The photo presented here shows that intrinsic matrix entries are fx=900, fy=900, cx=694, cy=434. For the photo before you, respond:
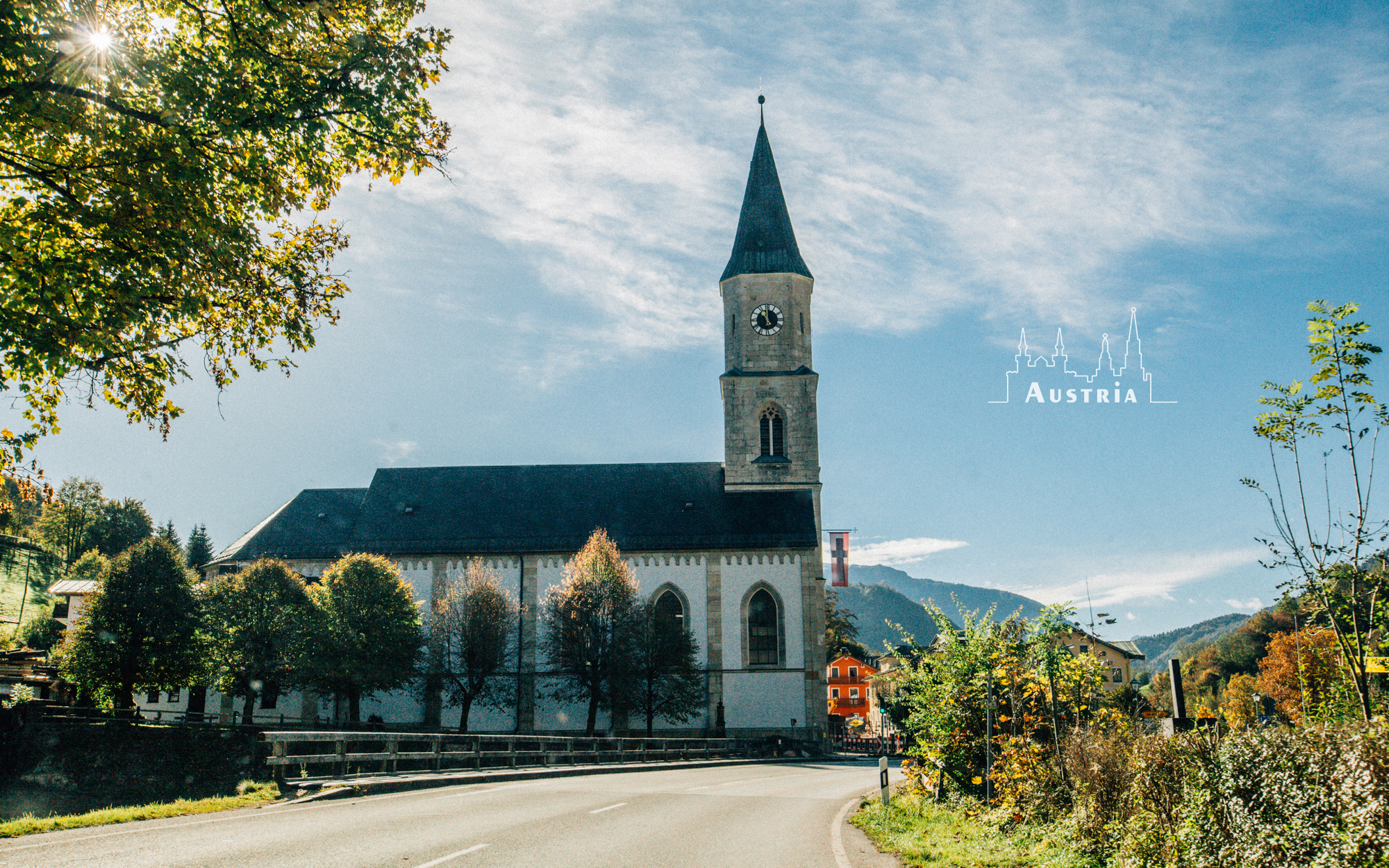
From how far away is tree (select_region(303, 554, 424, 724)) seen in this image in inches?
1439

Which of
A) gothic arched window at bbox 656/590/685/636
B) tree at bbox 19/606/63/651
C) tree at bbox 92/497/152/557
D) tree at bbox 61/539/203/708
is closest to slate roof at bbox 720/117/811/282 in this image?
gothic arched window at bbox 656/590/685/636

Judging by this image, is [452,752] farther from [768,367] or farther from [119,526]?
[119,526]

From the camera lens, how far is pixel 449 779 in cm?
1686

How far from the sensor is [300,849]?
27.5 ft

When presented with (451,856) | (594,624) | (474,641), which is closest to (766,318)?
(594,624)

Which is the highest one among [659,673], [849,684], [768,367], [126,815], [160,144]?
[768,367]

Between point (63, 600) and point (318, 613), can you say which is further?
point (63, 600)

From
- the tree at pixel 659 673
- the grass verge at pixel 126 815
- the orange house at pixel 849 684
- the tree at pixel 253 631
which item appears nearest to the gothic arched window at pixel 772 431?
the tree at pixel 659 673

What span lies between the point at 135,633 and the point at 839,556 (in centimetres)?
3140

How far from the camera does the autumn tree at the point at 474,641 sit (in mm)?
40562

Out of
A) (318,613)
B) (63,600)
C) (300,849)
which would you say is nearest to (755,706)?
(318,613)

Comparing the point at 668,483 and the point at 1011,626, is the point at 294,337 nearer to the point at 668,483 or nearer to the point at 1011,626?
the point at 1011,626

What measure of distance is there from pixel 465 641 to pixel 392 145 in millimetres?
34485

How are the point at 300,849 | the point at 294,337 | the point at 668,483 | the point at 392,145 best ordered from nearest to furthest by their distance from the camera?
the point at 300,849 → the point at 392,145 → the point at 294,337 → the point at 668,483
